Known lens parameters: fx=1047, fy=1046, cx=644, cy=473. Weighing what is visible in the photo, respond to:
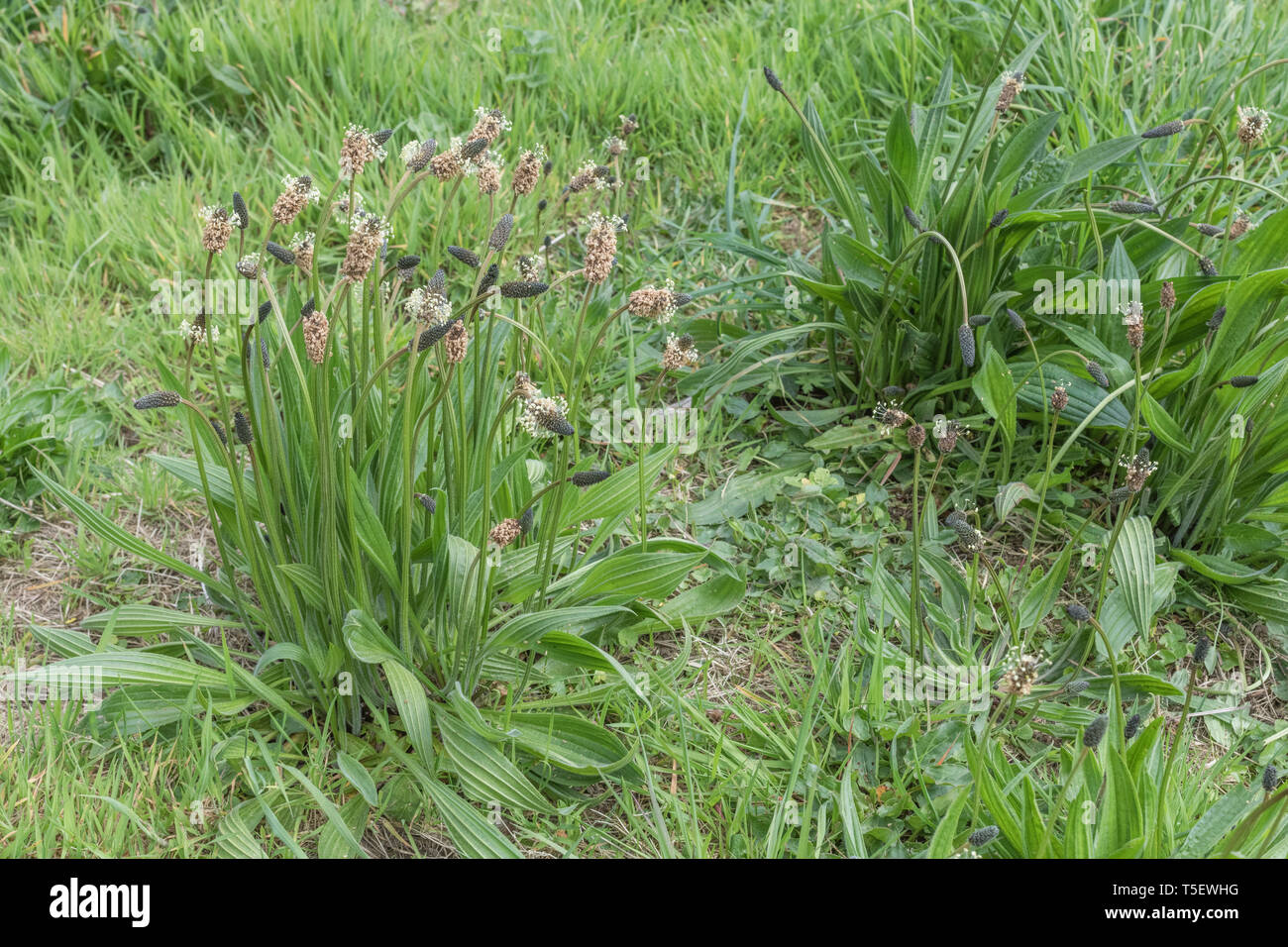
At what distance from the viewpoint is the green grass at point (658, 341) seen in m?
1.93

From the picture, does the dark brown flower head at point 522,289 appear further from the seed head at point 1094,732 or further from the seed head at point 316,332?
the seed head at point 1094,732

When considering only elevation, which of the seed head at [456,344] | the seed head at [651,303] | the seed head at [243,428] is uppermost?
the seed head at [651,303]

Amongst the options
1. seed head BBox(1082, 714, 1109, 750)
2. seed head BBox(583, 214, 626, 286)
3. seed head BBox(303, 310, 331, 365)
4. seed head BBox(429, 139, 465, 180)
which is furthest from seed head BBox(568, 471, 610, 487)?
seed head BBox(1082, 714, 1109, 750)

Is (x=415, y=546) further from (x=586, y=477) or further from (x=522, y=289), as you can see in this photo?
(x=522, y=289)

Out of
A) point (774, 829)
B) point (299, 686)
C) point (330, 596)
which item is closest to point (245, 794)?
point (299, 686)

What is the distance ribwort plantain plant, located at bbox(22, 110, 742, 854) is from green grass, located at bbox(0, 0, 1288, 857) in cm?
11

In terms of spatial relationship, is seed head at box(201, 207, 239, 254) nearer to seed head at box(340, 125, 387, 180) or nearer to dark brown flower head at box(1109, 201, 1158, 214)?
seed head at box(340, 125, 387, 180)

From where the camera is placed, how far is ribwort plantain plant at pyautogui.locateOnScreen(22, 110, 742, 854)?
1.81 meters

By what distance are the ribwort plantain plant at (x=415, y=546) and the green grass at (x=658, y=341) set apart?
11cm

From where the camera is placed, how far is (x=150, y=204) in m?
3.32

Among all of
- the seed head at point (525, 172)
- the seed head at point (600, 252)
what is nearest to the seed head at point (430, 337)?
the seed head at point (600, 252)

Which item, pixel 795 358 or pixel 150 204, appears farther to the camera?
pixel 150 204

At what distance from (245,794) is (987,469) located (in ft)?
6.15

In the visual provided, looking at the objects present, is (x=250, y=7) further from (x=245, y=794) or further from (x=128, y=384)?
(x=245, y=794)
